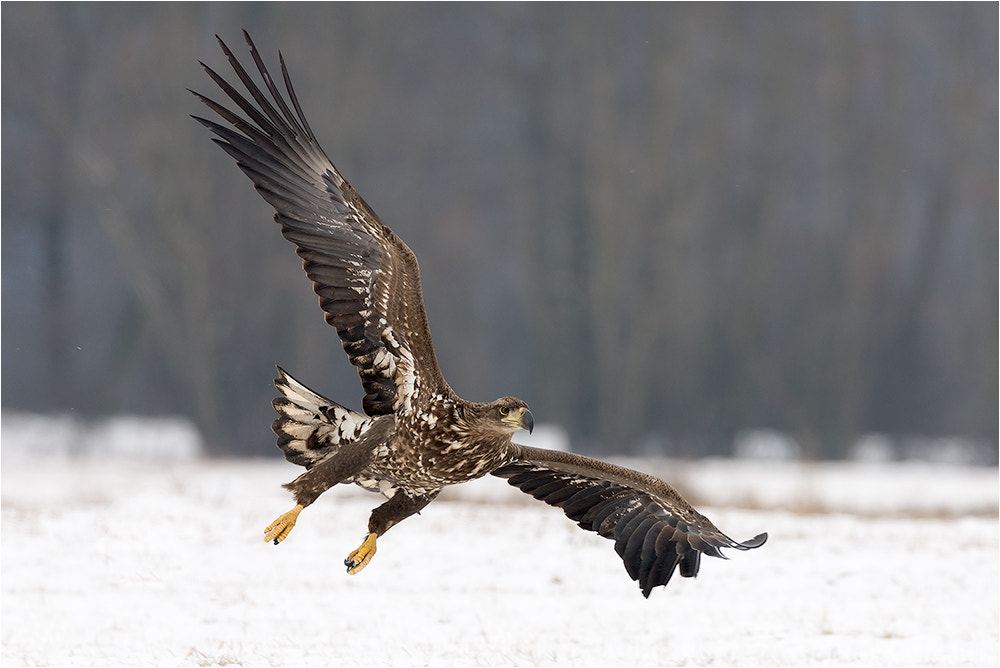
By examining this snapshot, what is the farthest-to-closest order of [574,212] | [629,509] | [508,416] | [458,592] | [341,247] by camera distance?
1. [574,212]
2. [458,592]
3. [629,509]
4. [341,247]
5. [508,416]

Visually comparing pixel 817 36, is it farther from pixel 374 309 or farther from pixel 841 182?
pixel 374 309

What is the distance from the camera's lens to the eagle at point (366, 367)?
18.7 feet

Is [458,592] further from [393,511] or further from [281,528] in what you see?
[281,528]

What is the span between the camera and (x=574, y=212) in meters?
21.6

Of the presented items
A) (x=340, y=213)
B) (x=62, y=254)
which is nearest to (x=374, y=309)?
(x=340, y=213)

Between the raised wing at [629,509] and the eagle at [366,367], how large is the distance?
89mm

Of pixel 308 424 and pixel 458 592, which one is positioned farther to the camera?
pixel 458 592

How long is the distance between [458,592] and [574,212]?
43.5 feet

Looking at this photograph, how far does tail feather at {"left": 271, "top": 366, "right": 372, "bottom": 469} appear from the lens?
19.7ft

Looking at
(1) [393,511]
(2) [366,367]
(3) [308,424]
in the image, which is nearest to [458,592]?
(1) [393,511]

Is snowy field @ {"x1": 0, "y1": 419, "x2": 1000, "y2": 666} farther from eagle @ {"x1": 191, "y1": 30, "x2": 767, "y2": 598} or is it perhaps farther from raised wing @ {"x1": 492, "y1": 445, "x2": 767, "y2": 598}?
eagle @ {"x1": 191, "y1": 30, "x2": 767, "y2": 598}

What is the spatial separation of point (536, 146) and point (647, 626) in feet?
47.3

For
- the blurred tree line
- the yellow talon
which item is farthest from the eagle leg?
the blurred tree line

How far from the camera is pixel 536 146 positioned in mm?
21766
